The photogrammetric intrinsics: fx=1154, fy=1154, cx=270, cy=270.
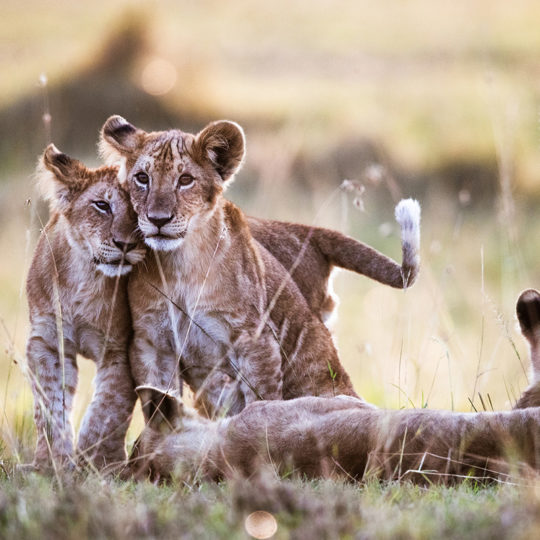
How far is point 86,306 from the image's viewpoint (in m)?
5.16

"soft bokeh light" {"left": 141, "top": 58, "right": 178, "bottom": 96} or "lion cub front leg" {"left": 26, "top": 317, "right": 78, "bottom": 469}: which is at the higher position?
"soft bokeh light" {"left": 141, "top": 58, "right": 178, "bottom": 96}

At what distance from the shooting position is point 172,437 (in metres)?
4.27

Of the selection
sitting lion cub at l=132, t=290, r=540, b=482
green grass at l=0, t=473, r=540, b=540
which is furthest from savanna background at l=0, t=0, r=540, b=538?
sitting lion cub at l=132, t=290, r=540, b=482

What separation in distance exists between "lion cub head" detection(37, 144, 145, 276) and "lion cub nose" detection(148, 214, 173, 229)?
0.70 ft

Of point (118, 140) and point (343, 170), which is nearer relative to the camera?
point (118, 140)

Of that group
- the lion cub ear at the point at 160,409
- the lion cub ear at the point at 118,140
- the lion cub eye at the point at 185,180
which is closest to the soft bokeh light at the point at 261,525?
the lion cub ear at the point at 160,409

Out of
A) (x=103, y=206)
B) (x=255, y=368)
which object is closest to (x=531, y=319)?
(x=255, y=368)

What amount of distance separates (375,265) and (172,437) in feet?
6.73

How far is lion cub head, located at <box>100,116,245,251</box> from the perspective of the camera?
489cm

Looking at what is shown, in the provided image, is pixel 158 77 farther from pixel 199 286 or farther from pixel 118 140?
pixel 199 286

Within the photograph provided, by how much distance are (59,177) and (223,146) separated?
776 mm

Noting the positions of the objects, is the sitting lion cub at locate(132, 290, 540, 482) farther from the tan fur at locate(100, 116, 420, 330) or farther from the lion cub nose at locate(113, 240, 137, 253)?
the tan fur at locate(100, 116, 420, 330)

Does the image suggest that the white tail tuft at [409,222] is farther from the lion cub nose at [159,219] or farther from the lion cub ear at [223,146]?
the lion cub nose at [159,219]

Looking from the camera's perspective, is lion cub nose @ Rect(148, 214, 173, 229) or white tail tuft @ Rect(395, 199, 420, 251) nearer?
lion cub nose @ Rect(148, 214, 173, 229)
